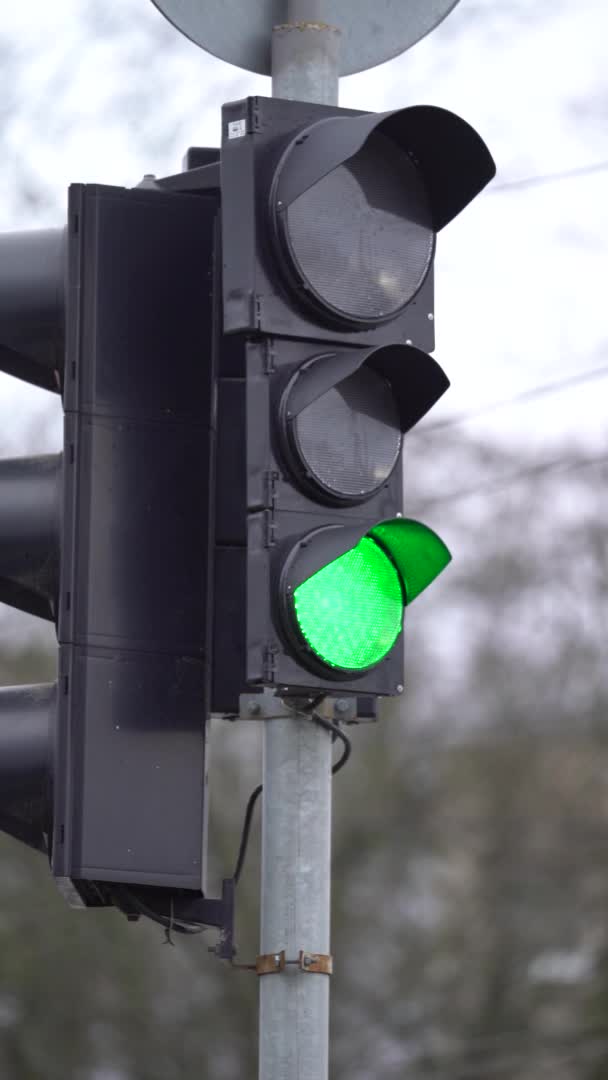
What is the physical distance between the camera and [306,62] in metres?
4.14

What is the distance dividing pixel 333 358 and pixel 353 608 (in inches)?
18.2

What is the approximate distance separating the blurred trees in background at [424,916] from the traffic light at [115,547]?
14.0 m

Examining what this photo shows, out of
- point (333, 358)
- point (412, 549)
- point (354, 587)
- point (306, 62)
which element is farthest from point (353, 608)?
point (306, 62)

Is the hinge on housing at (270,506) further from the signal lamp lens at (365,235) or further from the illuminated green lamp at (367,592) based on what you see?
the signal lamp lens at (365,235)

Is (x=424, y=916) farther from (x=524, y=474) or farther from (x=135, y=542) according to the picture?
(x=135, y=542)

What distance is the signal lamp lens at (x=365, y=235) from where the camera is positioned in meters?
3.77

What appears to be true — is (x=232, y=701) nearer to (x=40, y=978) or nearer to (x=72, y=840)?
(x=72, y=840)

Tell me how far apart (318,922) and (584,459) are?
2045 centimetres

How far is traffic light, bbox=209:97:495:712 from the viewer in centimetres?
360

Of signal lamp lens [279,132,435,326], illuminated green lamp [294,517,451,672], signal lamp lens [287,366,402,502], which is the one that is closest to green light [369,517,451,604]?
illuminated green lamp [294,517,451,672]

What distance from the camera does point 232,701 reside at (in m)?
4.06

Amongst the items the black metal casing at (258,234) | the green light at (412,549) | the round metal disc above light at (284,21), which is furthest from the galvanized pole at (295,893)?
the round metal disc above light at (284,21)

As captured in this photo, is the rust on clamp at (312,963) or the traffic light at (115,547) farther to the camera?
the traffic light at (115,547)

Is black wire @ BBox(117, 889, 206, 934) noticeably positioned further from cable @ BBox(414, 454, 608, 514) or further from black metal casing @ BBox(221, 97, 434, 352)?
cable @ BBox(414, 454, 608, 514)
